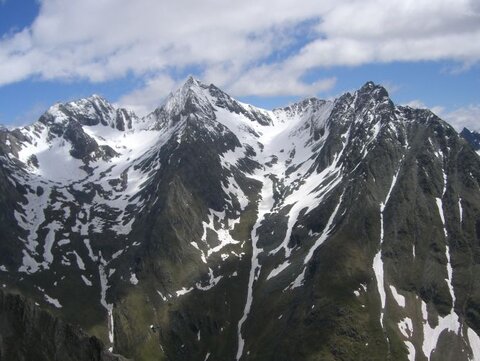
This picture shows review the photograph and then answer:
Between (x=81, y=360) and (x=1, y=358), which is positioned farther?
(x=81, y=360)

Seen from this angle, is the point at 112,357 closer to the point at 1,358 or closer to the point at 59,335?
the point at 59,335

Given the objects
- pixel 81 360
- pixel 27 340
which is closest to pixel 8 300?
pixel 27 340

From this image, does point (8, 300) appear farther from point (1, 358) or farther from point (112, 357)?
point (112, 357)

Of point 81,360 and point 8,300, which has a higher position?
point 8,300

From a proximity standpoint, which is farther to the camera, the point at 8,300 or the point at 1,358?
the point at 8,300

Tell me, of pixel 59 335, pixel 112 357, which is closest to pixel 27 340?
pixel 59 335

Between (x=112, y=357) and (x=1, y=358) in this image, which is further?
(x=112, y=357)

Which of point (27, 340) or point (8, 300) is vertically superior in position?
point (8, 300)
